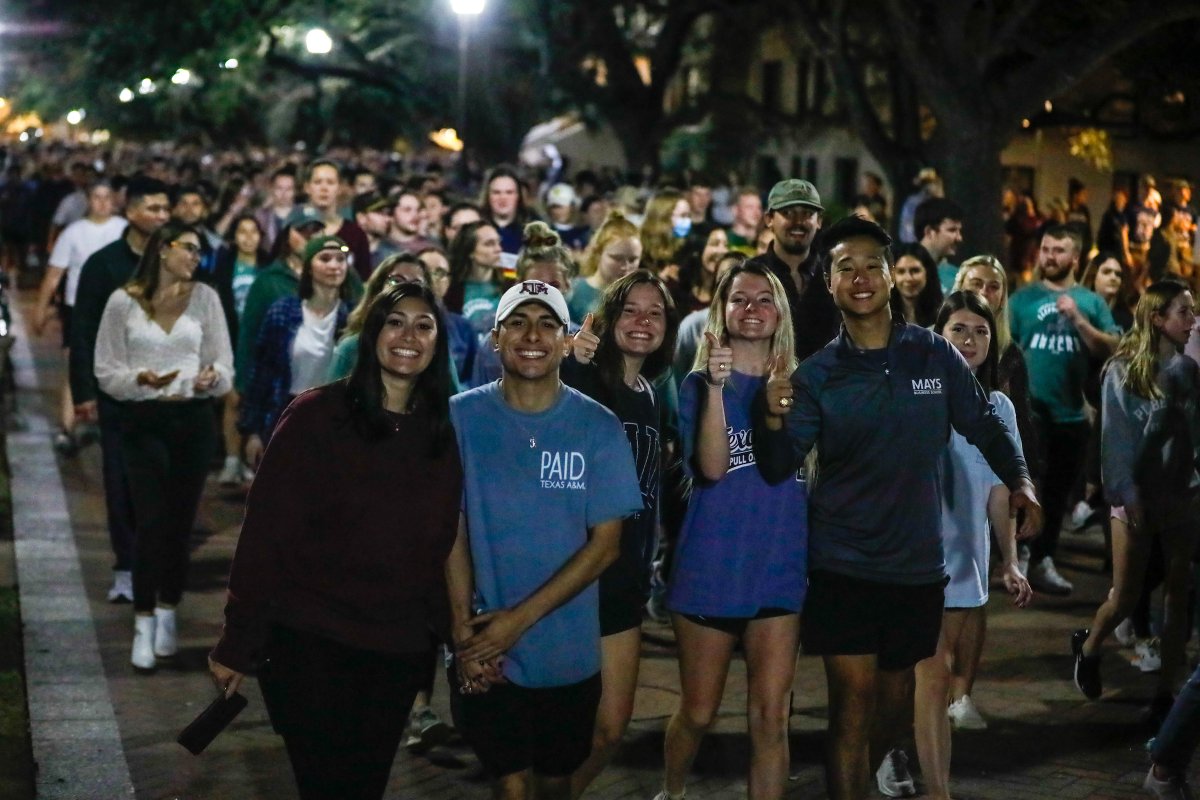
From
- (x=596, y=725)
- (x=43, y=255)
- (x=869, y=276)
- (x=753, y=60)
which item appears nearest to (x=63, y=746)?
(x=596, y=725)

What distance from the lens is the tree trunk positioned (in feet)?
60.7

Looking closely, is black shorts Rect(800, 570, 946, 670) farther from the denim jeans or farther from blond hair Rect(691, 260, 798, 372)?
the denim jeans

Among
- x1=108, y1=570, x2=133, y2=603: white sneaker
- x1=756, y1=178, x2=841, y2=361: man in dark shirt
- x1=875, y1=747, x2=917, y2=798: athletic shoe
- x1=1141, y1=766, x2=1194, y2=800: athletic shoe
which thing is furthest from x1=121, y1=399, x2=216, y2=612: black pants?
x1=1141, y1=766, x2=1194, y2=800: athletic shoe

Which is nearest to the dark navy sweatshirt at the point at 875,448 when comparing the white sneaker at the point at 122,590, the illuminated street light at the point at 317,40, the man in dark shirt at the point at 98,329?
the man in dark shirt at the point at 98,329

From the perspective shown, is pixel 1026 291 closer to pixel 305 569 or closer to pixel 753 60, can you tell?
pixel 305 569

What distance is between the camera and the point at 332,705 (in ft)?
16.4

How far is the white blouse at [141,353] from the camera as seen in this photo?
8695 millimetres

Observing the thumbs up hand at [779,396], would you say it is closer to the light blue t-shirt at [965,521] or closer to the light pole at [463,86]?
the light blue t-shirt at [965,521]

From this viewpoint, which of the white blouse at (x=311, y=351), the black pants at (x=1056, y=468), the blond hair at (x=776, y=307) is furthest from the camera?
the black pants at (x=1056, y=468)

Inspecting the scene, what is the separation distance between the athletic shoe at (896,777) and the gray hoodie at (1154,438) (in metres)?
1.66

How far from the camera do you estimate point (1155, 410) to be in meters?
7.90

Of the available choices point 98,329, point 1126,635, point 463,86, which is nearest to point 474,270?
point 98,329

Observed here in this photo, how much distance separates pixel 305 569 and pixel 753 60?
37749 mm

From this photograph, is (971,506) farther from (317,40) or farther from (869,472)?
(317,40)
